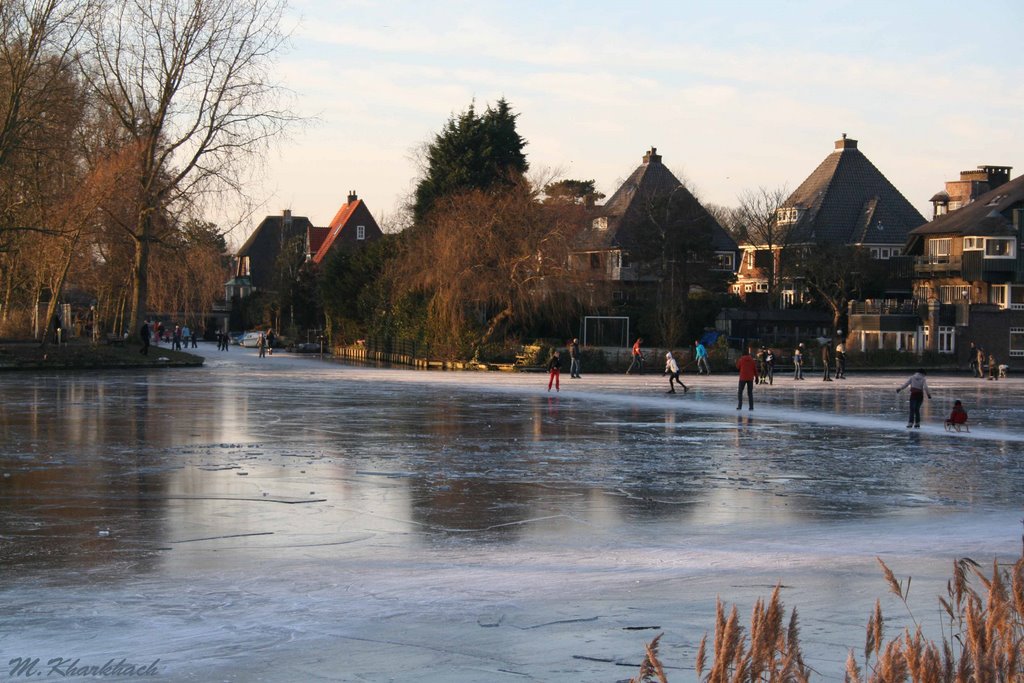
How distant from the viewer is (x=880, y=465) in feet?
58.2

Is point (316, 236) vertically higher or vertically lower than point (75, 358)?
higher

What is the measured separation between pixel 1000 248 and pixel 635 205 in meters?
23.5

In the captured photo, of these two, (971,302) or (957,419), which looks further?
(971,302)

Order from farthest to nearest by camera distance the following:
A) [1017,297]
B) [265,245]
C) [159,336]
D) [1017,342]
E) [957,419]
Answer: [265,245] → [159,336] → [1017,297] → [1017,342] → [957,419]

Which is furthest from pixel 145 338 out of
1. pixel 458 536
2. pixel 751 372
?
pixel 458 536

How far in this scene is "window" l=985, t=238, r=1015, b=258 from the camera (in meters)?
71.8

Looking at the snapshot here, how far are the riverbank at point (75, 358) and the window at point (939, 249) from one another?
156ft

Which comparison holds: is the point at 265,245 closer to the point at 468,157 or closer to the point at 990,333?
the point at 468,157

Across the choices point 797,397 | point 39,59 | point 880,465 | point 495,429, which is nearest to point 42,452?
point 495,429

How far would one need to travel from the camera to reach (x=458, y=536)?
11.1 meters

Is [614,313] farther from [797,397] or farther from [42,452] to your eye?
[42,452]

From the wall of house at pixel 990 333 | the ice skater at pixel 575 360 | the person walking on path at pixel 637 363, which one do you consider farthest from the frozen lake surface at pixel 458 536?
the wall of house at pixel 990 333

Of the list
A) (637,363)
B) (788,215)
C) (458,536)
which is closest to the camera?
(458,536)

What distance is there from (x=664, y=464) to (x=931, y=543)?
259 inches
